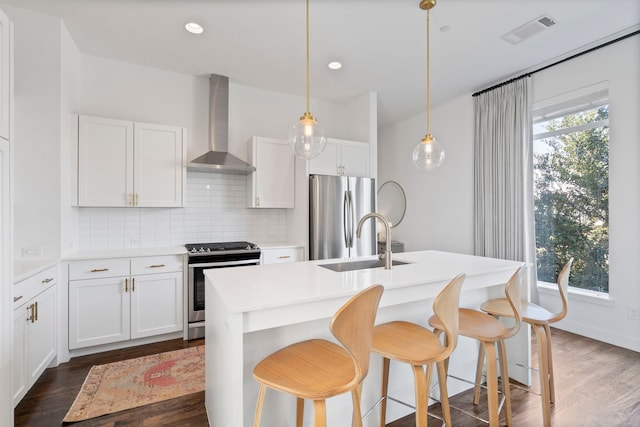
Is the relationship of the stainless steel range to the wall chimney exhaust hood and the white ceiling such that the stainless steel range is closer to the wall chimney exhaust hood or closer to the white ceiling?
the wall chimney exhaust hood

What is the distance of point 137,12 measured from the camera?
8.40ft

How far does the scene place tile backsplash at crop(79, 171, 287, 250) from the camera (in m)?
3.35

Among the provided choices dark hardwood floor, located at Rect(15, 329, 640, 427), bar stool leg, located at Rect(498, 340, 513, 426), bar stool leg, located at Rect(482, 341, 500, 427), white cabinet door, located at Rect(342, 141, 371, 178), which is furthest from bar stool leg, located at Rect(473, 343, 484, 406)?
white cabinet door, located at Rect(342, 141, 371, 178)

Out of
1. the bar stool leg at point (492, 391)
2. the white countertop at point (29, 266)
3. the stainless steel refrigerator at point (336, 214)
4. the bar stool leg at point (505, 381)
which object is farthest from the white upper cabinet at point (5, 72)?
the bar stool leg at point (505, 381)

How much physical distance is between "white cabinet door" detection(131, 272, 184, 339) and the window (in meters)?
4.15

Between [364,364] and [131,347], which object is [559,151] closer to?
[364,364]

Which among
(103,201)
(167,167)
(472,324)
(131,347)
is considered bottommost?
(131,347)

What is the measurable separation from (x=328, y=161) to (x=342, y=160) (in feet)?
0.71

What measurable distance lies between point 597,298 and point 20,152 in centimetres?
557

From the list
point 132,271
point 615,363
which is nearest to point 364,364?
point 132,271

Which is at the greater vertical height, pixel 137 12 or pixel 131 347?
pixel 137 12

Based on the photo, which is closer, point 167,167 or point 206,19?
point 206,19

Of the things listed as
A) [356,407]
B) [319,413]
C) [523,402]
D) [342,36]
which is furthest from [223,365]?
[342,36]

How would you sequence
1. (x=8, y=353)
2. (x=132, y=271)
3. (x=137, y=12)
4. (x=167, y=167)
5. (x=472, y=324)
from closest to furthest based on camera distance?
(x=8, y=353), (x=472, y=324), (x=137, y=12), (x=132, y=271), (x=167, y=167)
